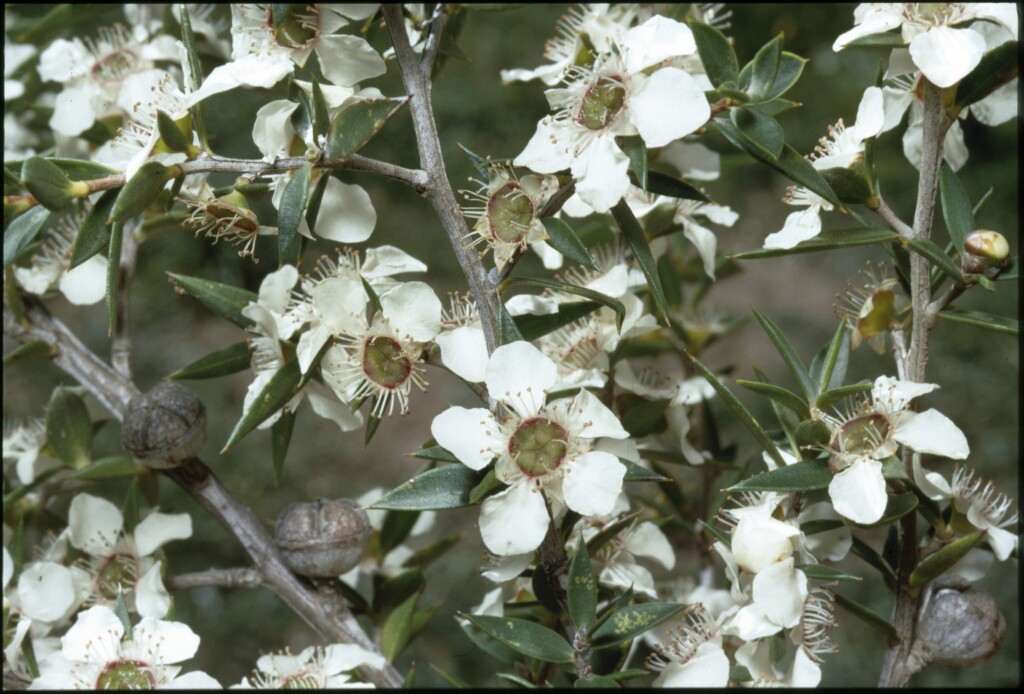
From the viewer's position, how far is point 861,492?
0.62 meters

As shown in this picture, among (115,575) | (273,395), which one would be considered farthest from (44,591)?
(273,395)

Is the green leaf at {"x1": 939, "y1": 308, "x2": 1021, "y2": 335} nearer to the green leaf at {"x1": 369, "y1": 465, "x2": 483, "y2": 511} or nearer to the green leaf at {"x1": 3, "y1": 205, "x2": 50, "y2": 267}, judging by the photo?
the green leaf at {"x1": 369, "y1": 465, "x2": 483, "y2": 511}

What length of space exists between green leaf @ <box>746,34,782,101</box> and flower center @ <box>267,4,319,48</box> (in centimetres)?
30

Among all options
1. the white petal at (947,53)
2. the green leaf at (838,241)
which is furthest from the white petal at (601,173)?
the white petal at (947,53)

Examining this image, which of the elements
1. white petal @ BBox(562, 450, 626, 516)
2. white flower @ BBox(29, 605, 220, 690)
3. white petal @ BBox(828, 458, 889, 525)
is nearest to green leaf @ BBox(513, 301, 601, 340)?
white petal @ BBox(562, 450, 626, 516)

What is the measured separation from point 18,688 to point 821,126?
65.3 inches

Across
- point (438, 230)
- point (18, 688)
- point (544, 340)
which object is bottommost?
point (438, 230)

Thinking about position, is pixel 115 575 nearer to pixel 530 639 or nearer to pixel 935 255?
pixel 530 639

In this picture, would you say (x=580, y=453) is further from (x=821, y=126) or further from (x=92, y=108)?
(x=821, y=126)

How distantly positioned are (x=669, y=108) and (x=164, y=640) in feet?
1.61

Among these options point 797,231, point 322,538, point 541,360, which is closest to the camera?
point 541,360

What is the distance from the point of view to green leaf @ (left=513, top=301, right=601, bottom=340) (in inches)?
26.5

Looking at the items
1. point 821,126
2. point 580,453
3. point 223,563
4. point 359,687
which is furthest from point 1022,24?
point 223,563

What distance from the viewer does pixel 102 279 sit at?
90cm
